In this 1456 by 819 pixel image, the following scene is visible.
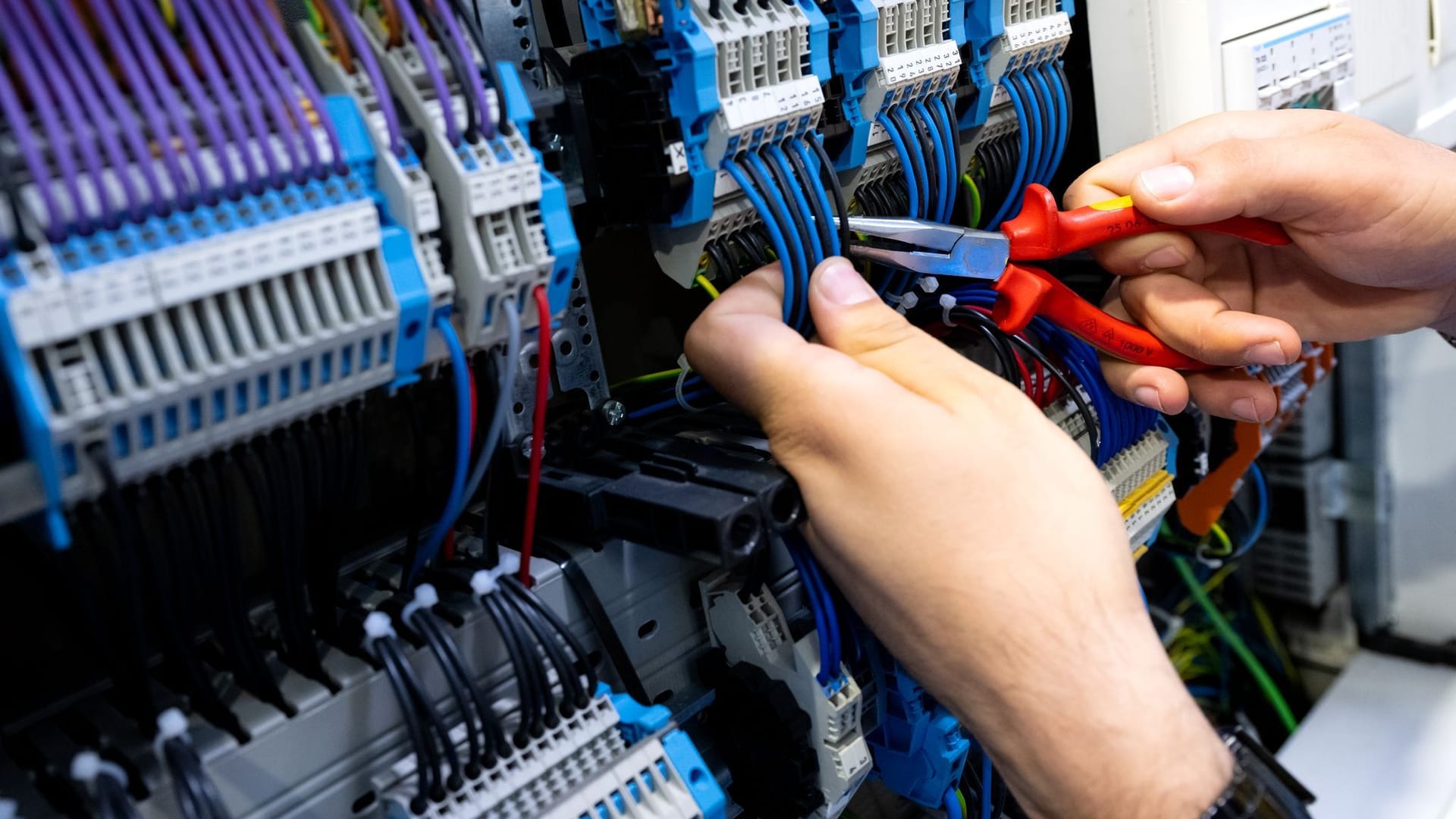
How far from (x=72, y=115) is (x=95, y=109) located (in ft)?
0.04

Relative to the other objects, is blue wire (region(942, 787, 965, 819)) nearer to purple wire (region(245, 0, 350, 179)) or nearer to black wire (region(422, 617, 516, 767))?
black wire (region(422, 617, 516, 767))

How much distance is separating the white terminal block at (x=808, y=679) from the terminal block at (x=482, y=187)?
1.16 feet

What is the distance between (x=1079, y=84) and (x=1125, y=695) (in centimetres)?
91

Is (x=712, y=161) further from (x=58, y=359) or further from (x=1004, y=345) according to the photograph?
(x=58, y=359)

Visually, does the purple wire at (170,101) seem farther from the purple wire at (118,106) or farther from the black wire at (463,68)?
the black wire at (463,68)

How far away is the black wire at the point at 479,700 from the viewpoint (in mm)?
687

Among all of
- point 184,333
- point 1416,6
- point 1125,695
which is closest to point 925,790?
point 1125,695

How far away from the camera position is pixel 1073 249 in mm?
977

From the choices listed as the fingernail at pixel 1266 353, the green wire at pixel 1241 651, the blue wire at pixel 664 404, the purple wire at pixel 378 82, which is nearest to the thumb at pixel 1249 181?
the fingernail at pixel 1266 353

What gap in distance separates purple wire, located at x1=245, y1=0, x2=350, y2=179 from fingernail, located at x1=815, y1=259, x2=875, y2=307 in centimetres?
38

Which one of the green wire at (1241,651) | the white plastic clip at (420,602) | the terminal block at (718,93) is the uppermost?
the terminal block at (718,93)

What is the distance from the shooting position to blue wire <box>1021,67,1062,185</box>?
1205 millimetres

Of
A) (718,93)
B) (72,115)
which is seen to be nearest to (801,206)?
(718,93)

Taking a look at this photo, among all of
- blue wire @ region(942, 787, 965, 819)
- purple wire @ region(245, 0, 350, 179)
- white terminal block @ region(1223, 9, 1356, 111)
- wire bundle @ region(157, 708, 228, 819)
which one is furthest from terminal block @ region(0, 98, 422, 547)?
white terminal block @ region(1223, 9, 1356, 111)
